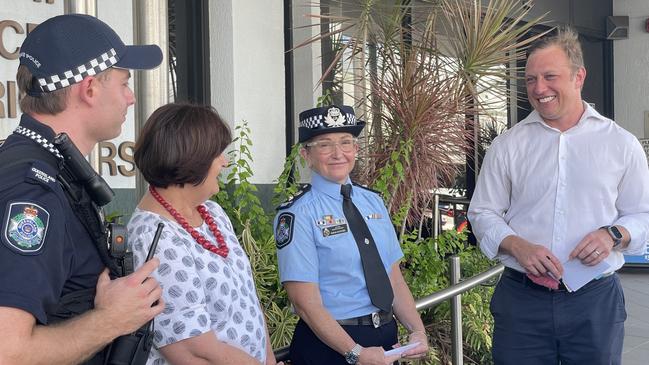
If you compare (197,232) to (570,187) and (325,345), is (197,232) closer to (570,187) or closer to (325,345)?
(325,345)

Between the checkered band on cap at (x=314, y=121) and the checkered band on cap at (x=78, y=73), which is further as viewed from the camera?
the checkered band on cap at (x=314, y=121)

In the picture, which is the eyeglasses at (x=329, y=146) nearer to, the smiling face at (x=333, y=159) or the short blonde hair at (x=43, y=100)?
the smiling face at (x=333, y=159)

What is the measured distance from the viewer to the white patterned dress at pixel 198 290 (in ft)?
6.75

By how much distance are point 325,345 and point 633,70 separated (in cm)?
970

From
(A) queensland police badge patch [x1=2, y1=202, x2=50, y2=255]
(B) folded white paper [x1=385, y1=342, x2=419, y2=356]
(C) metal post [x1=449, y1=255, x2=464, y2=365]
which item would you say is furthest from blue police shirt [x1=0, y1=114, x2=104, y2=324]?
(C) metal post [x1=449, y1=255, x2=464, y2=365]

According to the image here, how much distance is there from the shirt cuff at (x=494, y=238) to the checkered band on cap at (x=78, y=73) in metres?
1.81

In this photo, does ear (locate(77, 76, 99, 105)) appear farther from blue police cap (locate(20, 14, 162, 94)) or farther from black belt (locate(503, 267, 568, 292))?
black belt (locate(503, 267, 568, 292))

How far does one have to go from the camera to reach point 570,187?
9.91ft

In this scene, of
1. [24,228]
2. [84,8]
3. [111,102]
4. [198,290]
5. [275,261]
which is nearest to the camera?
[24,228]

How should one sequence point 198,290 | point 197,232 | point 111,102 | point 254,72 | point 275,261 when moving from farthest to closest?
point 254,72 → point 275,261 → point 197,232 → point 198,290 → point 111,102

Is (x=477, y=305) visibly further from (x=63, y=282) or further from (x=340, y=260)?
(x=63, y=282)

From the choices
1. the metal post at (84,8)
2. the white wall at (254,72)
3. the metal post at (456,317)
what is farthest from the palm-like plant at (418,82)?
the metal post at (84,8)

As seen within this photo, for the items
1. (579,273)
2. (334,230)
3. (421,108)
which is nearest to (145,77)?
(421,108)

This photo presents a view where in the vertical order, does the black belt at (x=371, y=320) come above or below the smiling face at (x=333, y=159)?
below
